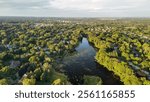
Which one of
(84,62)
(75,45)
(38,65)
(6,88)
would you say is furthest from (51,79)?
(75,45)

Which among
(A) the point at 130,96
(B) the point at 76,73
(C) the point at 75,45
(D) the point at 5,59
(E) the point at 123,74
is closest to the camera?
(A) the point at 130,96

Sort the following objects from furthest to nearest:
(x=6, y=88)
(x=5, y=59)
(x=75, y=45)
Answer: (x=75, y=45) → (x=5, y=59) → (x=6, y=88)

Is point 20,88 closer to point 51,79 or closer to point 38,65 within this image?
point 51,79

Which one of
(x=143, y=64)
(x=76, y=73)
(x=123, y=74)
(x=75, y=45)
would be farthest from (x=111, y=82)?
(x=75, y=45)

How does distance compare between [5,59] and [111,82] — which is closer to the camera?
[111,82]

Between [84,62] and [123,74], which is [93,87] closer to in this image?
[123,74]

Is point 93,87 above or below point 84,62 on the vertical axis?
above
